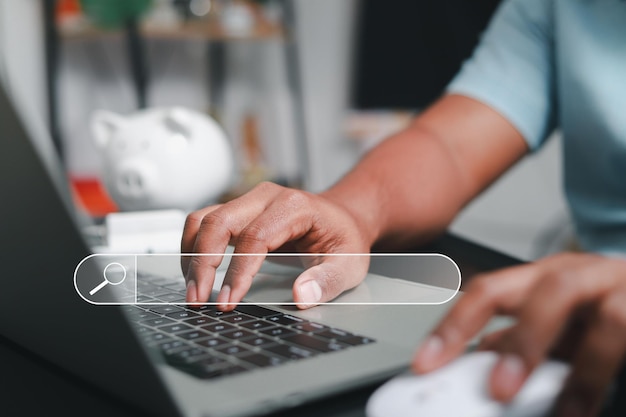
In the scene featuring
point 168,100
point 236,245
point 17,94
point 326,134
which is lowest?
point 326,134

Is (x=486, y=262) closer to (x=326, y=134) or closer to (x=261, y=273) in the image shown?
(x=261, y=273)

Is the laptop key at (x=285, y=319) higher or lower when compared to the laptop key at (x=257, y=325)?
lower

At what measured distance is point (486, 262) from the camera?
551 millimetres

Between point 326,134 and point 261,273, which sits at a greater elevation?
point 261,273

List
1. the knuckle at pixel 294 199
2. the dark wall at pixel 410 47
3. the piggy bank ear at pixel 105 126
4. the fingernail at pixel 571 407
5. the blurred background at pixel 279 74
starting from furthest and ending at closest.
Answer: the dark wall at pixel 410 47
the blurred background at pixel 279 74
the piggy bank ear at pixel 105 126
the knuckle at pixel 294 199
the fingernail at pixel 571 407

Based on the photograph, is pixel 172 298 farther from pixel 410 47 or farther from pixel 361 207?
pixel 410 47

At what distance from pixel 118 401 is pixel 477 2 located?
2.06 meters

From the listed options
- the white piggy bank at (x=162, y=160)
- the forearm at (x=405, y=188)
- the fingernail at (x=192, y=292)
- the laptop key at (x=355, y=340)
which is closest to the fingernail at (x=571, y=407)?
the laptop key at (x=355, y=340)

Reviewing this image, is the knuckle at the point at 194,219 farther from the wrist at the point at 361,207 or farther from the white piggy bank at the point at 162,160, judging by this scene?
the white piggy bank at the point at 162,160

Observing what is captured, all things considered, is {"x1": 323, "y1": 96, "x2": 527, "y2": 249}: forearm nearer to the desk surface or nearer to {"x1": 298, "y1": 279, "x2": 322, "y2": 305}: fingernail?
{"x1": 298, "y1": 279, "x2": 322, "y2": 305}: fingernail

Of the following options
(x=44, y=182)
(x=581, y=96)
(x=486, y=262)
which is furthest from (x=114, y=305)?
(x=581, y=96)

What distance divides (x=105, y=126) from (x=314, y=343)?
0.47 m

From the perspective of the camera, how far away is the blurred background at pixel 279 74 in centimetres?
188
